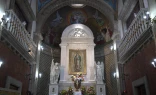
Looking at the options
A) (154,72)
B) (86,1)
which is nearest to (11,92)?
(154,72)

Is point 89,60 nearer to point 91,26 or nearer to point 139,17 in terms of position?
point 91,26

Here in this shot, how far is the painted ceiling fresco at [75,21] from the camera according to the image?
15438 mm

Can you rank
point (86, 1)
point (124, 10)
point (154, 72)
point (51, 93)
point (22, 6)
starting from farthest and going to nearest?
point (86, 1), point (51, 93), point (124, 10), point (22, 6), point (154, 72)

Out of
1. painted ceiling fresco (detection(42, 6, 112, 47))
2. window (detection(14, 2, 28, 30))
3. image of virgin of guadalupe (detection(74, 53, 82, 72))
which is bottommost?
image of virgin of guadalupe (detection(74, 53, 82, 72))

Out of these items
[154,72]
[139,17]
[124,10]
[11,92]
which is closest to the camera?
[11,92]

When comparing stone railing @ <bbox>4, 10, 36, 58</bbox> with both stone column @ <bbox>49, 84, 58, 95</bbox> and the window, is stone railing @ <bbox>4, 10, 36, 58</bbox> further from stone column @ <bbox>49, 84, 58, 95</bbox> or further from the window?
stone column @ <bbox>49, 84, 58, 95</bbox>

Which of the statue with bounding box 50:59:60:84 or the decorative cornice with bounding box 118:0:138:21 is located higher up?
the decorative cornice with bounding box 118:0:138:21

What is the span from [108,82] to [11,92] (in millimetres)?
10315

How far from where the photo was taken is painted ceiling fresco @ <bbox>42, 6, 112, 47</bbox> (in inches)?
608

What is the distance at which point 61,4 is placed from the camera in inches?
558

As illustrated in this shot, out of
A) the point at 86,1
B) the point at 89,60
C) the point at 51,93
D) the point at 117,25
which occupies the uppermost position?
the point at 86,1

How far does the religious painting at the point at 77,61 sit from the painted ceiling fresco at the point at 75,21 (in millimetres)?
2062

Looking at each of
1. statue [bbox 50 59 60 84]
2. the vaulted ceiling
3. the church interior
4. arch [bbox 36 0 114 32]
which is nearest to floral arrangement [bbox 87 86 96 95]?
the church interior

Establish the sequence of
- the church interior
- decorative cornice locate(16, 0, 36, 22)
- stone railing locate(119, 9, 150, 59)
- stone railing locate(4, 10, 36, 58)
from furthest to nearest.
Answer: decorative cornice locate(16, 0, 36, 22)
stone railing locate(4, 10, 36, 58)
the church interior
stone railing locate(119, 9, 150, 59)
